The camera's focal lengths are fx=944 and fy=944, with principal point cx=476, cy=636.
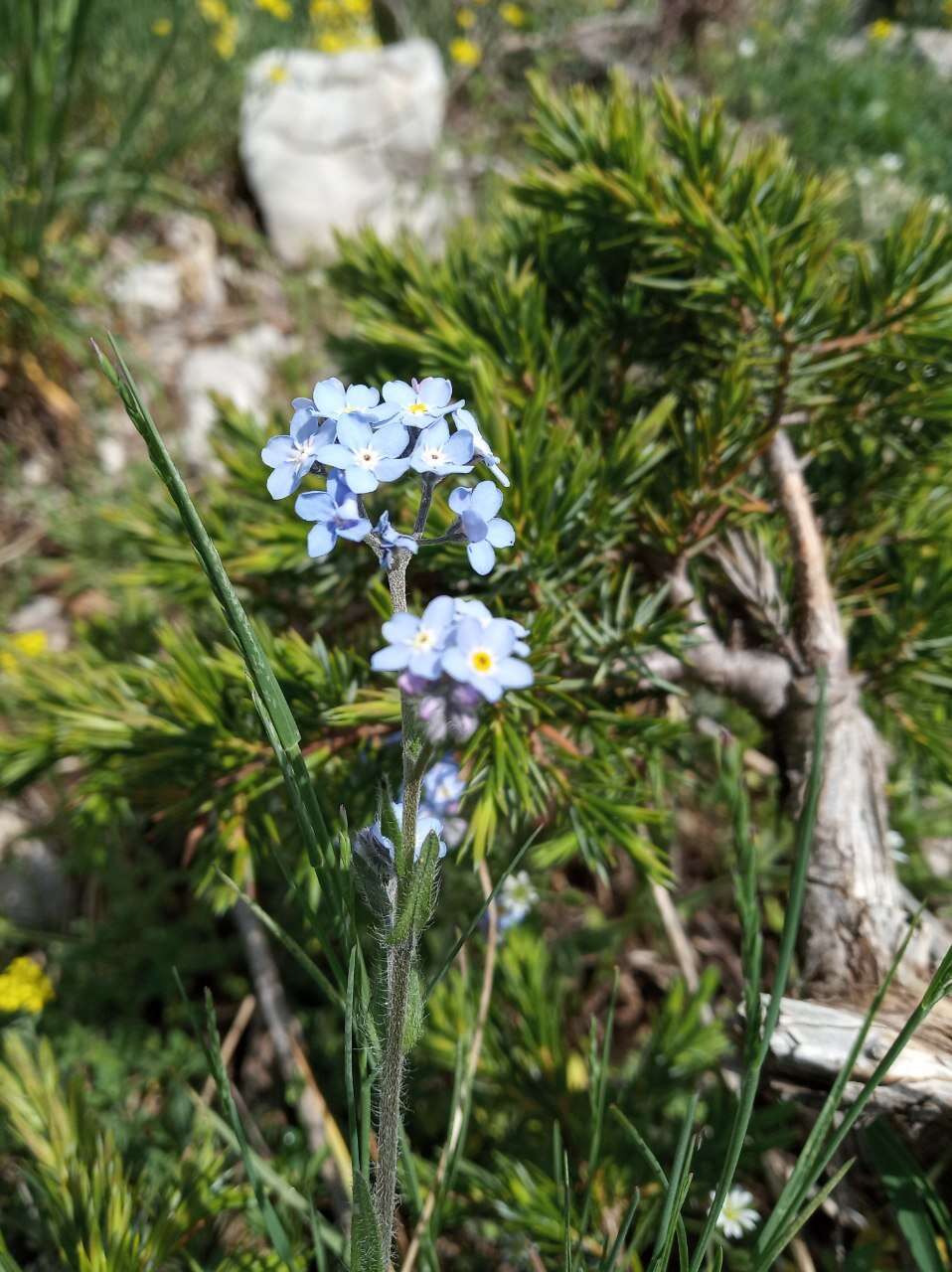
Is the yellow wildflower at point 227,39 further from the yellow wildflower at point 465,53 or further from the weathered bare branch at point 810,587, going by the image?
the weathered bare branch at point 810,587

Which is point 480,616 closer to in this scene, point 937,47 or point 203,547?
point 203,547

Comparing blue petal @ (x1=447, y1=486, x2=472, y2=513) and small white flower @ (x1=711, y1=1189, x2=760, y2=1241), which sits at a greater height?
blue petal @ (x1=447, y1=486, x2=472, y2=513)

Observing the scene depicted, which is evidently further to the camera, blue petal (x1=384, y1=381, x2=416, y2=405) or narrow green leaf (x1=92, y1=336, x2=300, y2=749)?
blue petal (x1=384, y1=381, x2=416, y2=405)

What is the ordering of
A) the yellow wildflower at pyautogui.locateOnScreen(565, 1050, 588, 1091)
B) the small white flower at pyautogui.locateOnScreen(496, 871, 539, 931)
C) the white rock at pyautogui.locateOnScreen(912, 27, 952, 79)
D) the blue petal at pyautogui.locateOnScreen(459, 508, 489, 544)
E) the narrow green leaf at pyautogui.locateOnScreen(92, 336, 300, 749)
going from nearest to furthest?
the narrow green leaf at pyautogui.locateOnScreen(92, 336, 300, 749)
the blue petal at pyautogui.locateOnScreen(459, 508, 489, 544)
the yellow wildflower at pyautogui.locateOnScreen(565, 1050, 588, 1091)
the small white flower at pyautogui.locateOnScreen(496, 871, 539, 931)
the white rock at pyautogui.locateOnScreen(912, 27, 952, 79)

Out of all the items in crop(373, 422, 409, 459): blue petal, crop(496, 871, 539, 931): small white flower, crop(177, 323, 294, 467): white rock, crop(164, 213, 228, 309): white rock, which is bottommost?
crop(496, 871, 539, 931): small white flower

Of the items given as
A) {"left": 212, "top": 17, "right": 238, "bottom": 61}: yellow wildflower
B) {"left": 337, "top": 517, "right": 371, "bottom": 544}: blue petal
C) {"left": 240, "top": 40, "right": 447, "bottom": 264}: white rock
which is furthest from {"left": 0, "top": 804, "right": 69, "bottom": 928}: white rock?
{"left": 212, "top": 17, "right": 238, "bottom": 61}: yellow wildflower

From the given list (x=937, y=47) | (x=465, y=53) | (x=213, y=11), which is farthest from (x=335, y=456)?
(x=937, y=47)

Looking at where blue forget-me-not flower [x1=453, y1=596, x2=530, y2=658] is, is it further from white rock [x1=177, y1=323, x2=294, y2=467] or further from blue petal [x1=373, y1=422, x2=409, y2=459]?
white rock [x1=177, y1=323, x2=294, y2=467]
